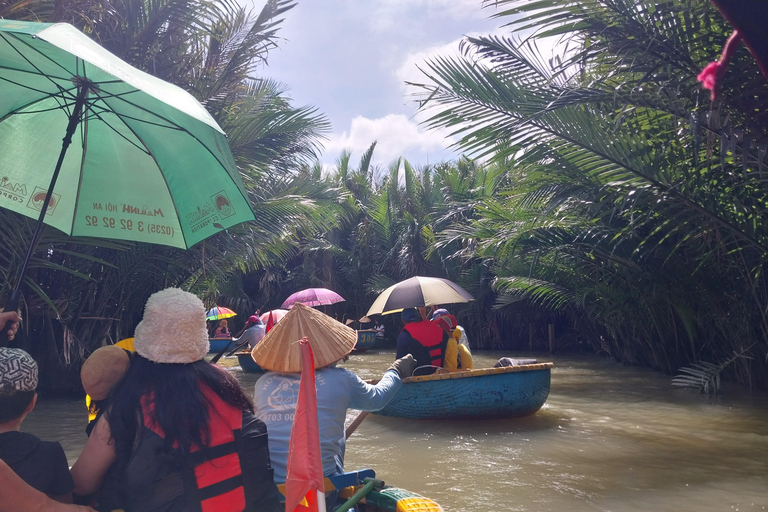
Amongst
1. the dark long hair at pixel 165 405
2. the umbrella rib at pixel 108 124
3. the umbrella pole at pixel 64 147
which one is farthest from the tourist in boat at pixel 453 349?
the dark long hair at pixel 165 405

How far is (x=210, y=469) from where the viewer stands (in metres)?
2.26

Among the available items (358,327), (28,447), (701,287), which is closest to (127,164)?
(28,447)

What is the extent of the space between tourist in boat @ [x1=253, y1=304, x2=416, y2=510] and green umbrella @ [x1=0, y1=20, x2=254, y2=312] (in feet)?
2.19

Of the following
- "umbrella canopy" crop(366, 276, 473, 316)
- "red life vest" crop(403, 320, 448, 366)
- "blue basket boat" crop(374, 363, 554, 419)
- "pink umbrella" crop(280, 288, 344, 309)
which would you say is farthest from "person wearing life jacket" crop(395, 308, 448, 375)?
"pink umbrella" crop(280, 288, 344, 309)

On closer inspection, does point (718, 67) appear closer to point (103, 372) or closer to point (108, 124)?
point (103, 372)

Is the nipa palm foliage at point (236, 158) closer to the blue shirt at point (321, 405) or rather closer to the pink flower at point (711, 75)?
the blue shirt at point (321, 405)

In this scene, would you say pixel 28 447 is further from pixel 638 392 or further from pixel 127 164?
pixel 638 392

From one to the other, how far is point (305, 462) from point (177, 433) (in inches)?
18.5

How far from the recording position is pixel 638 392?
430 inches

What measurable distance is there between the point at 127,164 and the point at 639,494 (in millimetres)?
4634

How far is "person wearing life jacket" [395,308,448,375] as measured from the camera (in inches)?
321

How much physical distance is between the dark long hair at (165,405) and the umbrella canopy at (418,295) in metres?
6.09

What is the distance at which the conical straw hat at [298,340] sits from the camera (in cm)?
320

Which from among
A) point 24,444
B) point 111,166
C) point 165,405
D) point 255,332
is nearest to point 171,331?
point 165,405
